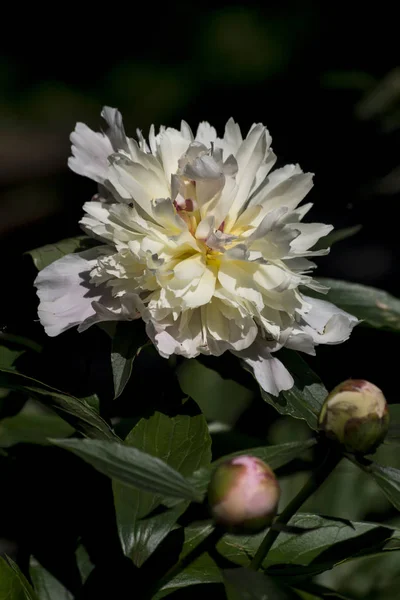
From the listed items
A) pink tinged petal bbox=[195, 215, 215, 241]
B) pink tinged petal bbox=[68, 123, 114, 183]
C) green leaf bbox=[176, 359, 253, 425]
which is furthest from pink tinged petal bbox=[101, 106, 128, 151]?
green leaf bbox=[176, 359, 253, 425]

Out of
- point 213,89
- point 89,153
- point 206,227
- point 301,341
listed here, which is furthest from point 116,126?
point 213,89

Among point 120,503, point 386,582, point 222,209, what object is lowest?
point 386,582

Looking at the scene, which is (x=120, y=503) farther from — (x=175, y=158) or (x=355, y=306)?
(x=355, y=306)

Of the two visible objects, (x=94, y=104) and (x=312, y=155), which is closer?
(x=312, y=155)

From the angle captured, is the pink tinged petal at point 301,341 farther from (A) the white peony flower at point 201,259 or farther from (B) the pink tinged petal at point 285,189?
(B) the pink tinged petal at point 285,189

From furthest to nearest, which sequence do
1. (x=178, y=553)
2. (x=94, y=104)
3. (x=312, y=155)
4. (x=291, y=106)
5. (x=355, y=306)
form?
(x=94, y=104)
(x=291, y=106)
(x=312, y=155)
(x=355, y=306)
(x=178, y=553)

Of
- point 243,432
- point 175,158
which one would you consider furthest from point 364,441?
point 243,432

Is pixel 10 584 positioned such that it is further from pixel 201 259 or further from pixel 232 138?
pixel 232 138
